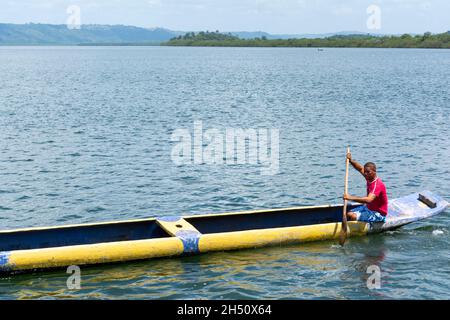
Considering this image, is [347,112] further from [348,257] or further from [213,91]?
[348,257]

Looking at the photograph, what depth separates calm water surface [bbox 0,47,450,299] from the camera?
13797 millimetres

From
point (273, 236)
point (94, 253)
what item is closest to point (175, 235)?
point (94, 253)

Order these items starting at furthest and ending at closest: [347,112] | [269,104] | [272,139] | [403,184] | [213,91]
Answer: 1. [213,91]
2. [269,104]
3. [347,112]
4. [272,139]
5. [403,184]

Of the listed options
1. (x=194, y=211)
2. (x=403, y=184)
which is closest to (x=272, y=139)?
(x=403, y=184)

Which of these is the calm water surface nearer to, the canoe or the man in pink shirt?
the canoe

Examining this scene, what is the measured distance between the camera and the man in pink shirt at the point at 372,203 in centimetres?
1605

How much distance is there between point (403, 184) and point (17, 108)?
1240 inches

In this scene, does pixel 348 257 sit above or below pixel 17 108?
below

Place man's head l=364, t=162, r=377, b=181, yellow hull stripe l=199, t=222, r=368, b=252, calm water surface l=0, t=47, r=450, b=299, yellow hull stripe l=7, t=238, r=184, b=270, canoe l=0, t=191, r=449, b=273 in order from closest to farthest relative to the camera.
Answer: yellow hull stripe l=7, t=238, r=184, b=270
canoe l=0, t=191, r=449, b=273
calm water surface l=0, t=47, r=450, b=299
yellow hull stripe l=199, t=222, r=368, b=252
man's head l=364, t=162, r=377, b=181

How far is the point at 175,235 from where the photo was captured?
14695mm

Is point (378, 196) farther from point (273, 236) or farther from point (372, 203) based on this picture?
point (273, 236)

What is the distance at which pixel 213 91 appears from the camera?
63.7 meters

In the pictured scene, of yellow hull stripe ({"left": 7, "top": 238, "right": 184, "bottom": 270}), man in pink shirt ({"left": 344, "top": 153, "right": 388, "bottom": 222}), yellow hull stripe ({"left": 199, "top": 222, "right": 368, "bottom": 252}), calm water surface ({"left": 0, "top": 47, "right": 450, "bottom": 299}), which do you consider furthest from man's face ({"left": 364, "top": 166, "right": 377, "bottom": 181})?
yellow hull stripe ({"left": 7, "top": 238, "right": 184, "bottom": 270})
